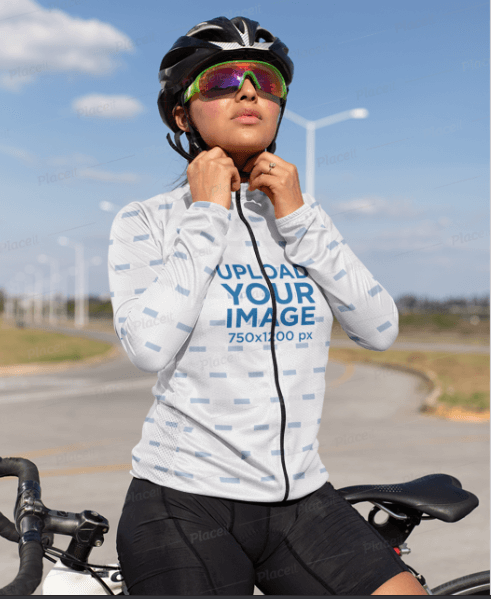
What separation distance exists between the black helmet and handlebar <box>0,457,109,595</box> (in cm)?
110

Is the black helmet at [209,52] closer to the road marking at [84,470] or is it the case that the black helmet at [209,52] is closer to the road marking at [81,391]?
the road marking at [84,470]

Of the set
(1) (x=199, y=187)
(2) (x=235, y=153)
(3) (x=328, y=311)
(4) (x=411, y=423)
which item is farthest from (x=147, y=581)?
(4) (x=411, y=423)

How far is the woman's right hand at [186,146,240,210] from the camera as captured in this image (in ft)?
6.16

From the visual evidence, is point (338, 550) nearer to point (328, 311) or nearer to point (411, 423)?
point (328, 311)

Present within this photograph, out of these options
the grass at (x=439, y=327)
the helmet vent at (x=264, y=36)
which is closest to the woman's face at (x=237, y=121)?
the helmet vent at (x=264, y=36)

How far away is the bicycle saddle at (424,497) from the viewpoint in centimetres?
206

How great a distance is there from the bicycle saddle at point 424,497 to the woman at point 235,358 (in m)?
0.19

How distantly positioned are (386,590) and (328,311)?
2.51ft

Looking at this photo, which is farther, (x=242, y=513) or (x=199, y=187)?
(x=199, y=187)

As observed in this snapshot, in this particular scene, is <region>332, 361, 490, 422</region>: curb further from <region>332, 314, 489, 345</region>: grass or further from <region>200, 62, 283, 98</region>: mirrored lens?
<region>332, 314, 489, 345</region>: grass

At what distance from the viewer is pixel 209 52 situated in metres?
1.99

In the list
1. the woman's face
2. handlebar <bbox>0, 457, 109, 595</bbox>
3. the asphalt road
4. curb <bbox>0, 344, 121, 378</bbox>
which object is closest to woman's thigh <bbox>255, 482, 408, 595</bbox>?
handlebar <bbox>0, 457, 109, 595</bbox>

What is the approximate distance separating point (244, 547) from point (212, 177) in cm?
104

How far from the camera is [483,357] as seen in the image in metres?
24.3
